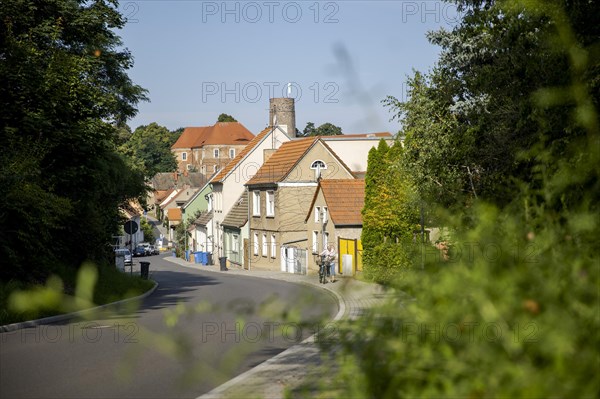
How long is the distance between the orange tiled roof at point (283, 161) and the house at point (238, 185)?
267 cm

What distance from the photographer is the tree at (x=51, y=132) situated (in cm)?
2067

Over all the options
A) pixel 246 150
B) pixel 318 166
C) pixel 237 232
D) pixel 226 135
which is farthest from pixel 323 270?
pixel 226 135

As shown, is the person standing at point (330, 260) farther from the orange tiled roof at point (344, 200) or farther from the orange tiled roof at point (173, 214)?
the orange tiled roof at point (173, 214)

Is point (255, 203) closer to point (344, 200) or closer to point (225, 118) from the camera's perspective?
point (344, 200)

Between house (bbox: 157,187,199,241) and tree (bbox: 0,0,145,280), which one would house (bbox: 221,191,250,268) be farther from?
house (bbox: 157,187,199,241)

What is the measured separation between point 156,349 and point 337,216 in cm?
3564

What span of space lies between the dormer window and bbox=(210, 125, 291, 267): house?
756 cm

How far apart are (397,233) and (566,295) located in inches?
1218

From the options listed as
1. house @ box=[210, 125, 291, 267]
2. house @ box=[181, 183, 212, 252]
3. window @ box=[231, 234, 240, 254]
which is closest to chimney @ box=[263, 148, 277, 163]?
house @ box=[210, 125, 291, 267]

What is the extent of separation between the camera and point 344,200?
42.3 meters

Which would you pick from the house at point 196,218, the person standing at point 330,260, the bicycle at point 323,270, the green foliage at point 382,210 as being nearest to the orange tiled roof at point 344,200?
the green foliage at point 382,210

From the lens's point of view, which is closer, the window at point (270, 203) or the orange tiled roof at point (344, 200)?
the orange tiled roof at point (344, 200)

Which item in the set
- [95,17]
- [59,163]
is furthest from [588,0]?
[95,17]

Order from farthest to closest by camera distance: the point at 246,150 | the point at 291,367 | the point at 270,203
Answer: the point at 246,150
the point at 270,203
the point at 291,367
